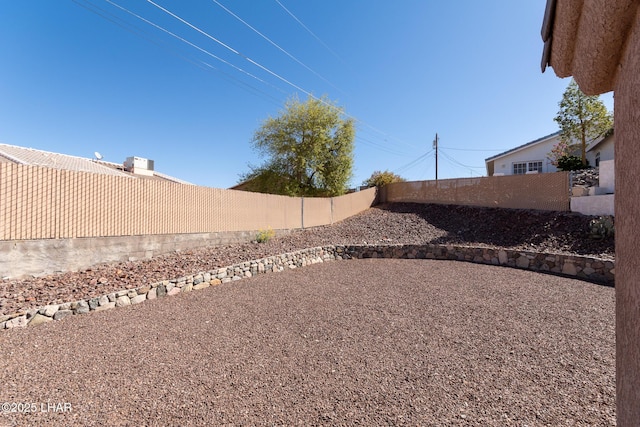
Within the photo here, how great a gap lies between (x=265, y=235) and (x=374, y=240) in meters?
4.21

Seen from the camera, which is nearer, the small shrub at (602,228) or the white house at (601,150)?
the small shrub at (602,228)

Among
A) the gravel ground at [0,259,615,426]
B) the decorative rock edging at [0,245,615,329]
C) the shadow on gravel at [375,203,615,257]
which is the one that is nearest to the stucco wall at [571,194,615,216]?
the shadow on gravel at [375,203,615,257]

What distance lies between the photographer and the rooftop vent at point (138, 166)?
63.3 ft

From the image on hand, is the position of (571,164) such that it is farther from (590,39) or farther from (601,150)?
(590,39)

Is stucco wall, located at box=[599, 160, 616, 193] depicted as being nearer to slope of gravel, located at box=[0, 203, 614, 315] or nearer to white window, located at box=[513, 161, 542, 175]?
slope of gravel, located at box=[0, 203, 614, 315]

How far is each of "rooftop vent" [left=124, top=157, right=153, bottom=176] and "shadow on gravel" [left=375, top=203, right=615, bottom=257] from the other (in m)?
18.8

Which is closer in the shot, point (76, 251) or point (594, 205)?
point (76, 251)

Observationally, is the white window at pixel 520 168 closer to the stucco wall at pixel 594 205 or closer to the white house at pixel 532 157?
the white house at pixel 532 157

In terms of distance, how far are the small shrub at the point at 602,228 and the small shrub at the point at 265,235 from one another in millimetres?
9688

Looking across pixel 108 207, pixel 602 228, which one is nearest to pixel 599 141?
pixel 602 228

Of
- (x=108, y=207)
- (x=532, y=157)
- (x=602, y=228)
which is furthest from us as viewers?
(x=532, y=157)

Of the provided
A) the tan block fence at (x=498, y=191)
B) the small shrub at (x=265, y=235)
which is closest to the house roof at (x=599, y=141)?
the tan block fence at (x=498, y=191)

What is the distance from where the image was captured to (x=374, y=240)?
10.8m

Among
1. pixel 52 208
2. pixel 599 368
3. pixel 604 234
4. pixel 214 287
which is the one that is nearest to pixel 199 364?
pixel 214 287
